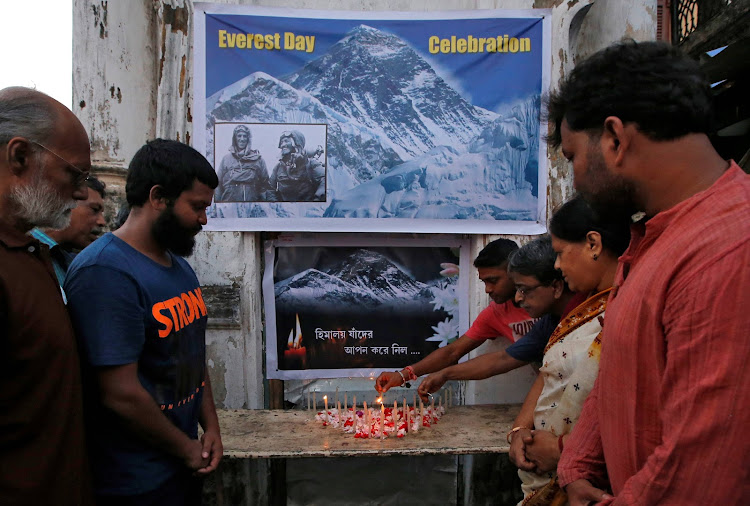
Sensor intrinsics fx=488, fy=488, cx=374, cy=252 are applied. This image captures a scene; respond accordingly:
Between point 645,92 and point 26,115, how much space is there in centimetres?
Answer: 174

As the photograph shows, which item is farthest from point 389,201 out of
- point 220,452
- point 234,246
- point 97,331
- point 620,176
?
point 620,176

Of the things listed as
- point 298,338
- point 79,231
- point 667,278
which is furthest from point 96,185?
point 667,278

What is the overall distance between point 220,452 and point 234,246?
2049mm

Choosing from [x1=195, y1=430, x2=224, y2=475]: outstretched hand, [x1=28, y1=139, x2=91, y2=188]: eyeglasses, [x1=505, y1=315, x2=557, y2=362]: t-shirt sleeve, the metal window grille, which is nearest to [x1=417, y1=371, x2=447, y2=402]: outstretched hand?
[x1=505, y1=315, x2=557, y2=362]: t-shirt sleeve

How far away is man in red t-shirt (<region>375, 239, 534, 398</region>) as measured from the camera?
3492 mm

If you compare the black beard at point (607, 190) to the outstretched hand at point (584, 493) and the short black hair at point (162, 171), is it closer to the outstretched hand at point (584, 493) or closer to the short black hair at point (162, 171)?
the outstretched hand at point (584, 493)

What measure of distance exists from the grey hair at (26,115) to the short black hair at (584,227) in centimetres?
194

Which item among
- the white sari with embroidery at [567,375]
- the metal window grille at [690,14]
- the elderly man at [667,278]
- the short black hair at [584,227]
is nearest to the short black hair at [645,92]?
the elderly man at [667,278]

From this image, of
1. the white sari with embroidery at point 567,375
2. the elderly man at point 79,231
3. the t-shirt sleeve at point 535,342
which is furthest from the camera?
the elderly man at point 79,231

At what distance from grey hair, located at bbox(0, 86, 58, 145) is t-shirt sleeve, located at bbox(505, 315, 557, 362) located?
259 cm

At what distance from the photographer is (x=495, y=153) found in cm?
392

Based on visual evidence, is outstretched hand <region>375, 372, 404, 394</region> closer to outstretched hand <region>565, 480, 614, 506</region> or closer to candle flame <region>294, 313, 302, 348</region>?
candle flame <region>294, 313, 302, 348</region>

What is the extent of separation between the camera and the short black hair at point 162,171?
2107 millimetres

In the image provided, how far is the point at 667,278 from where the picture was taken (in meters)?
1.03
